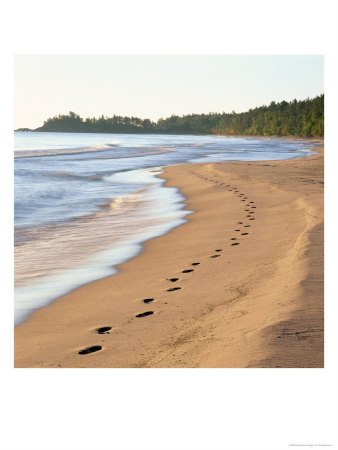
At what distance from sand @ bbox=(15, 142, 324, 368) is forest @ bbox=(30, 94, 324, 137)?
45.4 metres

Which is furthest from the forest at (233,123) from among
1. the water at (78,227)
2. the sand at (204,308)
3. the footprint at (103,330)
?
the footprint at (103,330)

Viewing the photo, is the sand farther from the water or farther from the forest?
the forest

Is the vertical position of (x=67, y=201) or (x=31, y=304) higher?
(x=67, y=201)

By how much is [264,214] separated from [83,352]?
620cm

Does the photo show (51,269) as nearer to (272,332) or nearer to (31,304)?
(31,304)

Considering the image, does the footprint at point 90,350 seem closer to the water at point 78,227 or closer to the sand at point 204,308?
the sand at point 204,308

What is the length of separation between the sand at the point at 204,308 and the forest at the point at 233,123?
149 ft

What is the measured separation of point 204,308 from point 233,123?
376 feet

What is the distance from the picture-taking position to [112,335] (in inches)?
182

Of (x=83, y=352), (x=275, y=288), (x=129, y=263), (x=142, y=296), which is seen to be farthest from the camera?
(x=129, y=263)

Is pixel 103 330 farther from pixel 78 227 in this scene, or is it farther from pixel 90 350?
pixel 78 227

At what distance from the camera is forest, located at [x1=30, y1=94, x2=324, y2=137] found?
223 feet
